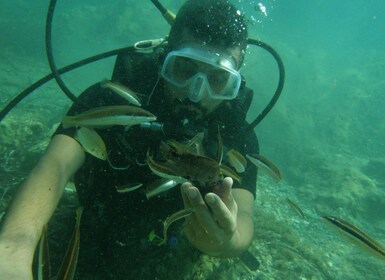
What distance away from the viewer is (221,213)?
207 cm

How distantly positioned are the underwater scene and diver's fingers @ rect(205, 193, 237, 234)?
2.50 ft

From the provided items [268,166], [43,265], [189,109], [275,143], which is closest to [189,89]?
[189,109]

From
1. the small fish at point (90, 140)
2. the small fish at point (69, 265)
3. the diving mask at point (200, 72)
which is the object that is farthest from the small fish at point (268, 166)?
the small fish at point (69, 265)

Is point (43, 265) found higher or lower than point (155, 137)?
higher

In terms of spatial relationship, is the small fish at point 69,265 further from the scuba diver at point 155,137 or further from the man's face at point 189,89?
the man's face at point 189,89

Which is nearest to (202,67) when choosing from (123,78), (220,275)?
(123,78)

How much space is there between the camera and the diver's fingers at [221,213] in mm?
1908

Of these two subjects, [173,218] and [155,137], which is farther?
[155,137]

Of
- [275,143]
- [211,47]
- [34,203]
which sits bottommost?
[275,143]

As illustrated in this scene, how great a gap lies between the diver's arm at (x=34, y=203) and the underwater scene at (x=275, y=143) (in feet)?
3.34

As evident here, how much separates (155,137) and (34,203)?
131 centimetres

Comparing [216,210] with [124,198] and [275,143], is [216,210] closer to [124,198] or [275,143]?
[124,198]

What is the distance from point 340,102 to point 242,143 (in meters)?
26.1

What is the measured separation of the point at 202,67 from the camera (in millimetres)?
3508
